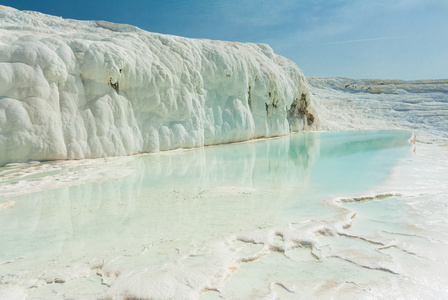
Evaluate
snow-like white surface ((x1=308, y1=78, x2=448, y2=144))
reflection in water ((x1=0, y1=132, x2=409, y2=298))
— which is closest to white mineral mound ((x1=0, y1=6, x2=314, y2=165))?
reflection in water ((x1=0, y1=132, x2=409, y2=298))

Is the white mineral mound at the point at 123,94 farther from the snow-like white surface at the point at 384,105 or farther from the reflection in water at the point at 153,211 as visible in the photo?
the snow-like white surface at the point at 384,105

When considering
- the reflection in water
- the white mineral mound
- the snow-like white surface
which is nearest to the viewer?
the reflection in water

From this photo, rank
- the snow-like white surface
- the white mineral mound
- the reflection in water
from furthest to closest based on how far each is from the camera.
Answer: the snow-like white surface
the white mineral mound
the reflection in water

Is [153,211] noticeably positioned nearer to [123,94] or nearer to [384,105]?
[123,94]

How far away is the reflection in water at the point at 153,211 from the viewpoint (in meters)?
2.83

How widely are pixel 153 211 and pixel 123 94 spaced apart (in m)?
6.38

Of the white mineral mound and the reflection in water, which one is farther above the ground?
the white mineral mound

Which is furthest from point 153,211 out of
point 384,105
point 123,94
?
point 384,105

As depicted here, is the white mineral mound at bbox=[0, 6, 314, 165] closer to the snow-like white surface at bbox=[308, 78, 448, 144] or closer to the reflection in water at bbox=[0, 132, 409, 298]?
the reflection in water at bbox=[0, 132, 409, 298]

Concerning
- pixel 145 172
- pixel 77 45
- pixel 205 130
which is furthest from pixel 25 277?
pixel 205 130

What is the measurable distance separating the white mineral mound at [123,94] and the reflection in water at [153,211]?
1.96 m

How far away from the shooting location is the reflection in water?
2826 millimetres

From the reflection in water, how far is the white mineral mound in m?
1.96

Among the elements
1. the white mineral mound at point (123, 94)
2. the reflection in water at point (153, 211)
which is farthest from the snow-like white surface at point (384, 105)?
the reflection in water at point (153, 211)
